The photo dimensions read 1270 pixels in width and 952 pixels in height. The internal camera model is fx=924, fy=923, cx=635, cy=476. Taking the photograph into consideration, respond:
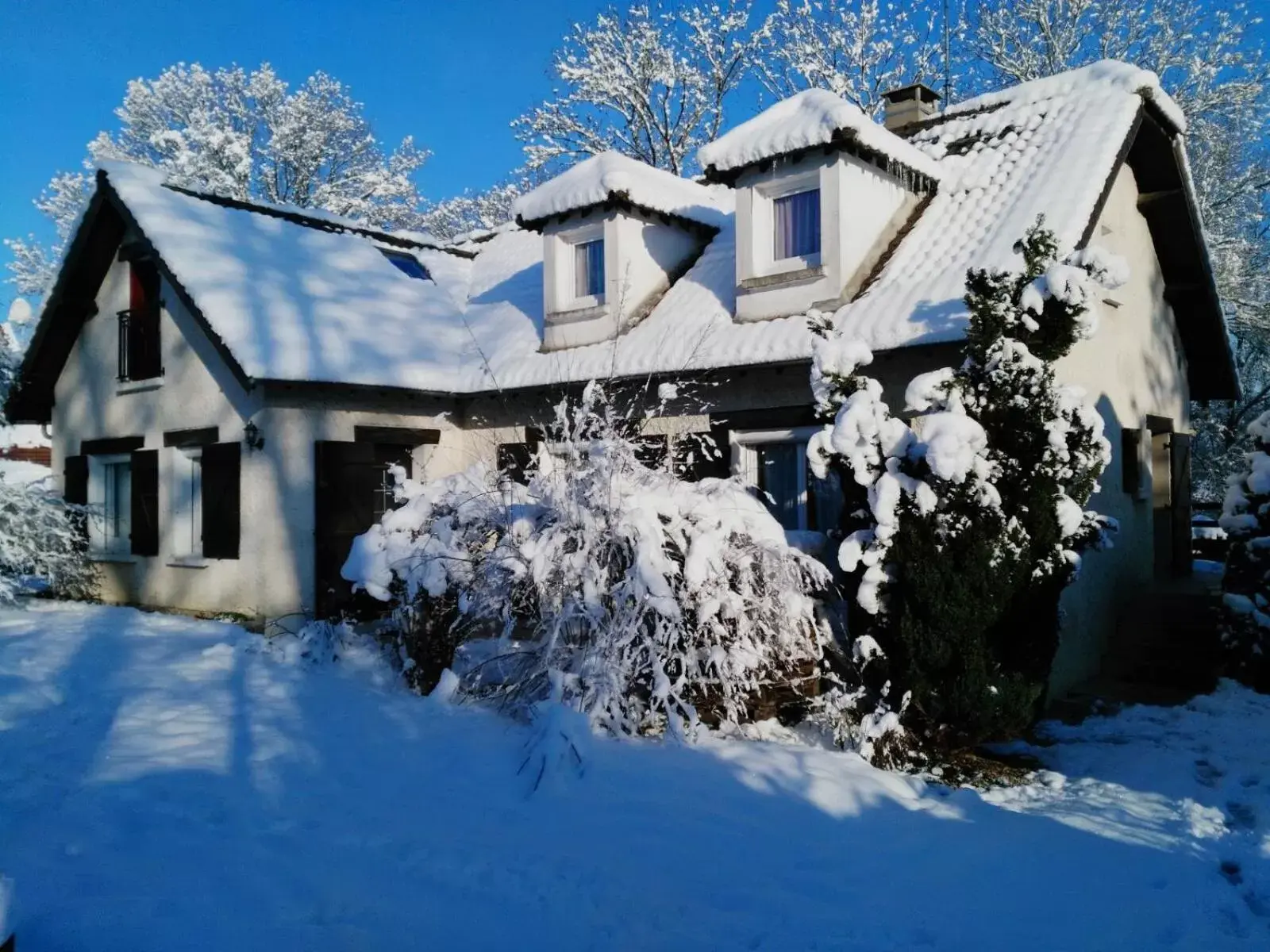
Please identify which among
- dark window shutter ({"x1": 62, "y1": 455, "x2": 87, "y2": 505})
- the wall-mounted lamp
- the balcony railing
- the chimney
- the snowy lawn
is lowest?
the snowy lawn

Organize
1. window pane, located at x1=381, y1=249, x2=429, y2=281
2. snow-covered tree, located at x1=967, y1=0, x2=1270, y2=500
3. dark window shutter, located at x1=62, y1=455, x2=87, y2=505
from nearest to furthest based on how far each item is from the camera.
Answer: dark window shutter, located at x1=62, y1=455, x2=87, y2=505
window pane, located at x1=381, y1=249, x2=429, y2=281
snow-covered tree, located at x1=967, y1=0, x2=1270, y2=500

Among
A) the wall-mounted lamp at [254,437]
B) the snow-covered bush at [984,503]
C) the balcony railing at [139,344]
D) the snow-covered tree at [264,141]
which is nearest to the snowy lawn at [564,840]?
the snow-covered bush at [984,503]

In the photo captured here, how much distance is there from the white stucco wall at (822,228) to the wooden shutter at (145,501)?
26.2 feet

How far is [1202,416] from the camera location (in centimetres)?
2198

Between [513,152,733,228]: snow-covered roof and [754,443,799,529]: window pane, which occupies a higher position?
[513,152,733,228]: snow-covered roof

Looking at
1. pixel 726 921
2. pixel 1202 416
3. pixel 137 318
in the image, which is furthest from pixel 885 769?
pixel 1202 416

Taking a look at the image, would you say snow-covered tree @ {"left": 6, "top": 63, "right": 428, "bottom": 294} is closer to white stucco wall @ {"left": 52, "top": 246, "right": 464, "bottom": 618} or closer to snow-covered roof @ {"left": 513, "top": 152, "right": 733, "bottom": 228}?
white stucco wall @ {"left": 52, "top": 246, "right": 464, "bottom": 618}

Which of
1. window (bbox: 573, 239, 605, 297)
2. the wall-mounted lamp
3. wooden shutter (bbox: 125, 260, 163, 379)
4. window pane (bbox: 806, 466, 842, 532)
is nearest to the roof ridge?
wooden shutter (bbox: 125, 260, 163, 379)

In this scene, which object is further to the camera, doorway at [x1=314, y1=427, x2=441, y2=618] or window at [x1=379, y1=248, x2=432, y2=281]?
window at [x1=379, y1=248, x2=432, y2=281]

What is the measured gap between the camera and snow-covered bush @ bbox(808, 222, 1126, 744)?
247 inches

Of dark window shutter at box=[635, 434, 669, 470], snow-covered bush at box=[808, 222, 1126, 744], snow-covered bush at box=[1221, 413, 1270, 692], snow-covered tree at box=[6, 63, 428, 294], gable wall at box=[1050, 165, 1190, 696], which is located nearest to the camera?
snow-covered bush at box=[808, 222, 1126, 744]

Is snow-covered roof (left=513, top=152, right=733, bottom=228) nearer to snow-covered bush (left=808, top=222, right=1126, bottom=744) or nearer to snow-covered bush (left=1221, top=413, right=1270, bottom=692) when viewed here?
snow-covered bush (left=808, top=222, right=1126, bottom=744)

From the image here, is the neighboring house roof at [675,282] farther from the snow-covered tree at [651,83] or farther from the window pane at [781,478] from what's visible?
the snow-covered tree at [651,83]

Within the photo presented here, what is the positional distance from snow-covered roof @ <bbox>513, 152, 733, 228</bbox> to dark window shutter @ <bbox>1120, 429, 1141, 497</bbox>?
5.63 m
